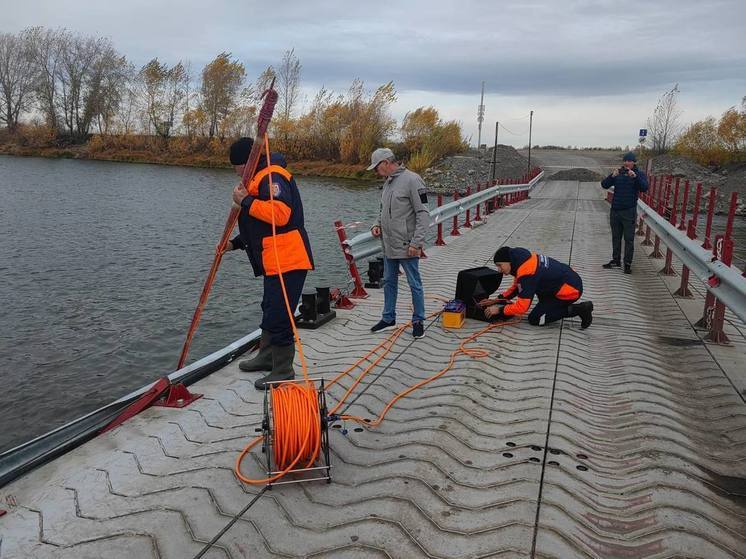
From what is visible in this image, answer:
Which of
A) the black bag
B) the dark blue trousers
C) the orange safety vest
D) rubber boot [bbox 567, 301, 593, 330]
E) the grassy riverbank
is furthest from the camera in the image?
the grassy riverbank

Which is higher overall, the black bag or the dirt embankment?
the dirt embankment

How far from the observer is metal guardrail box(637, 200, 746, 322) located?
4.97 metres

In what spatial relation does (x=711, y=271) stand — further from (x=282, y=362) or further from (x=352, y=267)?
(x=352, y=267)

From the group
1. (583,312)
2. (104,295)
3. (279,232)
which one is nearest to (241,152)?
(279,232)

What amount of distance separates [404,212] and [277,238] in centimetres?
215

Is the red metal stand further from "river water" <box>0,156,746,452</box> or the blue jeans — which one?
the blue jeans

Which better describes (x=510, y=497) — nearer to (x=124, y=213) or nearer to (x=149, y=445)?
(x=149, y=445)

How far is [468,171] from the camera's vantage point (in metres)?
49.6

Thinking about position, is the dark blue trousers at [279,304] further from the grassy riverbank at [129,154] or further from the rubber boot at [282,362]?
the grassy riverbank at [129,154]

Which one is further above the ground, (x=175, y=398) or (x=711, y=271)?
(x=711, y=271)

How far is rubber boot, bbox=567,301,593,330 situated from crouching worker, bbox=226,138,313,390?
3460mm

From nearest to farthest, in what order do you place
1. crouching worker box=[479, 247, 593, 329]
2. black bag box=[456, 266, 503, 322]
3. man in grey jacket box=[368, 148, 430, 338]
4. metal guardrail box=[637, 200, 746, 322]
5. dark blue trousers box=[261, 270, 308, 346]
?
1. dark blue trousers box=[261, 270, 308, 346]
2. metal guardrail box=[637, 200, 746, 322]
3. man in grey jacket box=[368, 148, 430, 338]
4. crouching worker box=[479, 247, 593, 329]
5. black bag box=[456, 266, 503, 322]

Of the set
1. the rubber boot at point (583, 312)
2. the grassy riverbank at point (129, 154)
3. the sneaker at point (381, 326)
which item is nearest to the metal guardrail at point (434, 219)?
the sneaker at point (381, 326)


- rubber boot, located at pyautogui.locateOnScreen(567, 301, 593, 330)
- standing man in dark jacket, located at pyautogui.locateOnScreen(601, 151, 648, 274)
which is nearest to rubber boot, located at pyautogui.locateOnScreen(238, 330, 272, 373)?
rubber boot, located at pyautogui.locateOnScreen(567, 301, 593, 330)
